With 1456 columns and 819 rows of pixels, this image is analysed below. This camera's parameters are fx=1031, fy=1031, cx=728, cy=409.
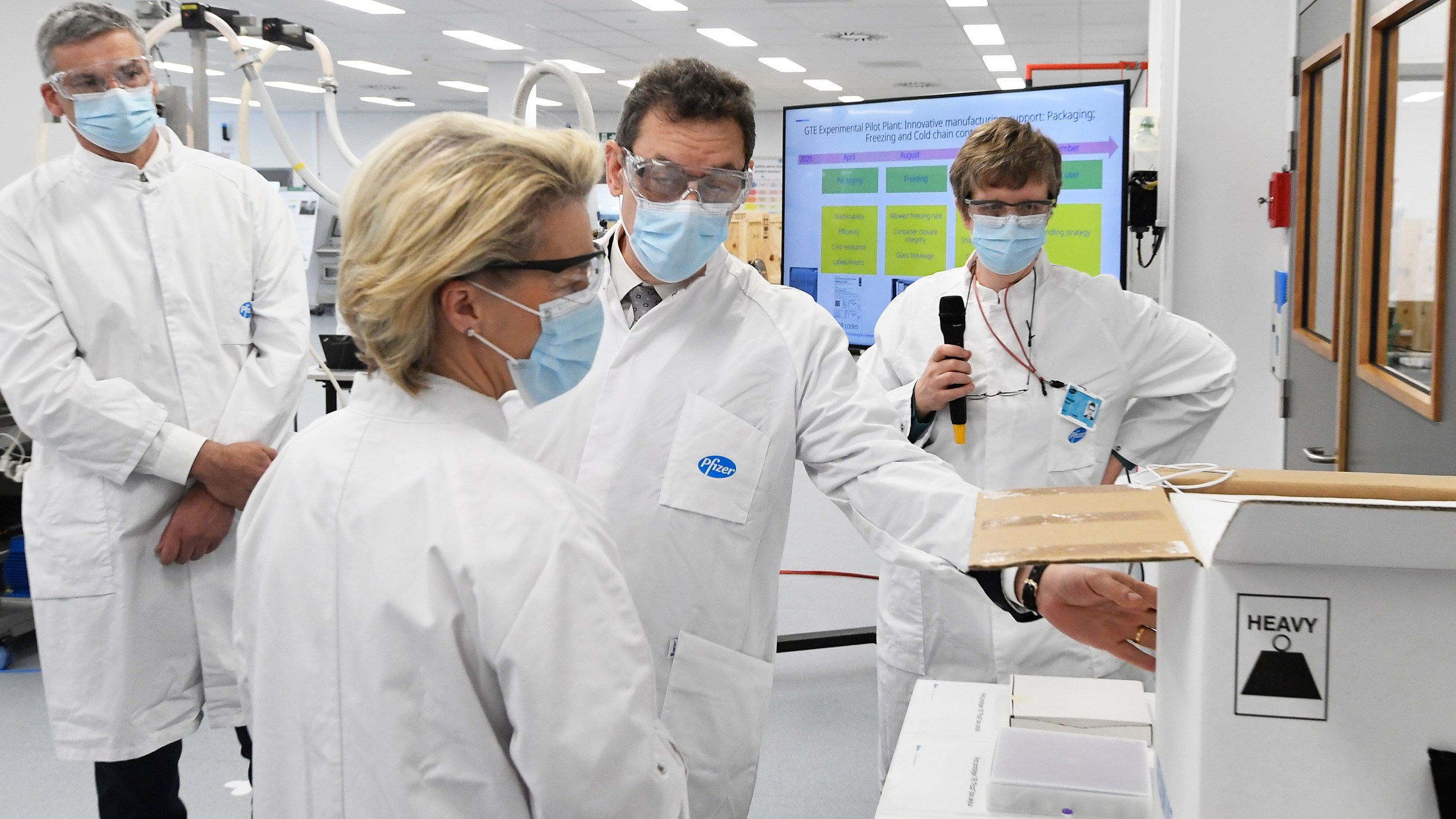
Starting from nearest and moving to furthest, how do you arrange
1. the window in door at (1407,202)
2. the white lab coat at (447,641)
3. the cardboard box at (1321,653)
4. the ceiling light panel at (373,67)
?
the cardboard box at (1321,653) < the white lab coat at (447,641) < the window in door at (1407,202) < the ceiling light panel at (373,67)

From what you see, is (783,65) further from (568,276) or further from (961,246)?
(568,276)

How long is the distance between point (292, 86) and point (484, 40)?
5159 millimetres

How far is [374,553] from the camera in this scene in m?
0.83

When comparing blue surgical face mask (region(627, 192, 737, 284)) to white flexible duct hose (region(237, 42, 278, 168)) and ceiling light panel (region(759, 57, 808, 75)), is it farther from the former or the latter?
ceiling light panel (region(759, 57, 808, 75))

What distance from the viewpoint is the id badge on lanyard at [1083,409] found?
1820 millimetres

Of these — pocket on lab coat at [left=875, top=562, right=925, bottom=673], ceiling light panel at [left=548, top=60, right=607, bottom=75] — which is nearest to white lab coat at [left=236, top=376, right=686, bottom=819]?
pocket on lab coat at [left=875, top=562, right=925, bottom=673]

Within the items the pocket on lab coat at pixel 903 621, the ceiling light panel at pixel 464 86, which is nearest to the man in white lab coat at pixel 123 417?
the pocket on lab coat at pixel 903 621

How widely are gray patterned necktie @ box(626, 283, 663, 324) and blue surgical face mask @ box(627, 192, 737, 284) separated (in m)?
0.07

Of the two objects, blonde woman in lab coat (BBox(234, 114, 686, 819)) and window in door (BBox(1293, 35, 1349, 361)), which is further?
window in door (BBox(1293, 35, 1349, 361))

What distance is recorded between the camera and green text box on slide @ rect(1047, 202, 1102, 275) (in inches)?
106

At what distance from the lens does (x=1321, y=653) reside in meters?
0.65

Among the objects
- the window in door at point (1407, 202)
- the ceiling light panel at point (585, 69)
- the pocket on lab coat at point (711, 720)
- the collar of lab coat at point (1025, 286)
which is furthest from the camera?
the ceiling light panel at point (585, 69)

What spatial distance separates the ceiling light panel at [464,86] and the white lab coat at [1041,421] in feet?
41.5

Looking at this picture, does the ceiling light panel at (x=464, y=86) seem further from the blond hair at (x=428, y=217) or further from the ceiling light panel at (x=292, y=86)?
the blond hair at (x=428, y=217)
